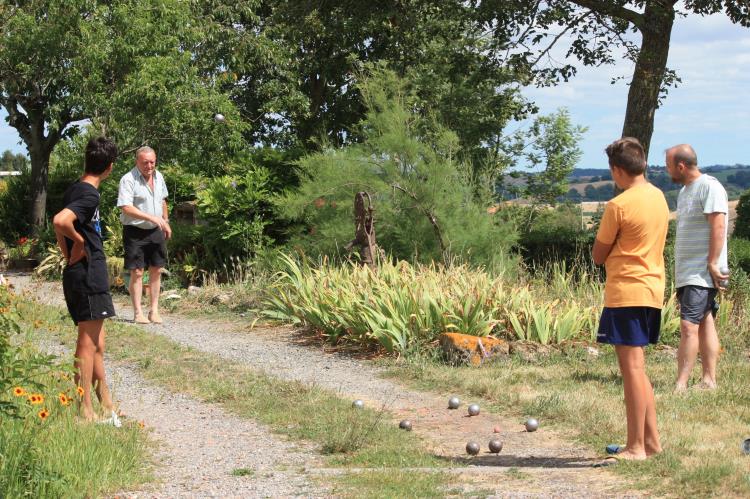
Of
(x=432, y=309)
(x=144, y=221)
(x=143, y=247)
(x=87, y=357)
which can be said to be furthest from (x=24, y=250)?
(x=87, y=357)

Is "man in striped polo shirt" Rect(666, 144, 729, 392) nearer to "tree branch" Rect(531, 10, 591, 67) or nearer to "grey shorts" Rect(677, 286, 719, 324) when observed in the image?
"grey shorts" Rect(677, 286, 719, 324)

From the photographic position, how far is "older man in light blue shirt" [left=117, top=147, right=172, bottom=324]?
9.59 metres

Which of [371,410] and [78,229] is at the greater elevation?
[78,229]

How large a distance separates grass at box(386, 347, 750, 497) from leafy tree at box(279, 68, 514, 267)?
12.5ft

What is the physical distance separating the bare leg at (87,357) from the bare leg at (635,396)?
9.63 feet

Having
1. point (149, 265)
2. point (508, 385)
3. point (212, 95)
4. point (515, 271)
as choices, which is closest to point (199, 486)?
point (508, 385)

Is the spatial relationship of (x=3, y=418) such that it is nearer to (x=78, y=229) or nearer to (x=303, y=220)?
(x=78, y=229)

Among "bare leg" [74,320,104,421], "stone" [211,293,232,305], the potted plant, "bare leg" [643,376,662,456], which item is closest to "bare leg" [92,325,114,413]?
"bare leg" [74,320,104,421]

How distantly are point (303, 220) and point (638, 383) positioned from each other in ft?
29.4

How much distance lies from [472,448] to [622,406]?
1.49 metres

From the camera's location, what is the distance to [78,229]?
5.34 m

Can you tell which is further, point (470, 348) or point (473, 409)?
point (470, 348)

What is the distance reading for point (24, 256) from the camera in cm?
1928

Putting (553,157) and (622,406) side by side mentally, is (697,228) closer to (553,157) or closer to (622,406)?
(622,406)
